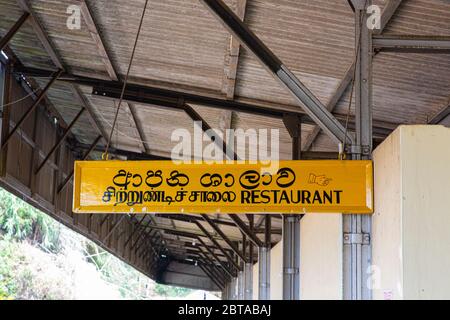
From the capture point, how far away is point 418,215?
5.57 metres

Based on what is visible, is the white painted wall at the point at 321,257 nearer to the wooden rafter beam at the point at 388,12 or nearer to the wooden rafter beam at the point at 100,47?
the wooden rafter beam at the point at 388,12

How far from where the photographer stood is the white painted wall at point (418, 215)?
548 cm

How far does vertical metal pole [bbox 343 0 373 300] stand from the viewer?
21.0 feet

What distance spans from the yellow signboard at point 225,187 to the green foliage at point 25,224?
2018 cm

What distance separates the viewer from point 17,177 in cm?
1209

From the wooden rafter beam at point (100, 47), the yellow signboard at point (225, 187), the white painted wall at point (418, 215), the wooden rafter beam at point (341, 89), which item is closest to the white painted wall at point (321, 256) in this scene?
the yellow signboard at point (225, 187)

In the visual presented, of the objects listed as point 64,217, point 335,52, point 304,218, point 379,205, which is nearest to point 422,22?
point 335,52

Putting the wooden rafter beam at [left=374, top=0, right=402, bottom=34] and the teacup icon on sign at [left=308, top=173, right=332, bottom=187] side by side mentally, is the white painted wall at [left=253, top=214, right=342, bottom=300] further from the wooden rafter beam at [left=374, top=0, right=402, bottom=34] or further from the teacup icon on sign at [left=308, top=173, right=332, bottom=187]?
the wooden rafter beam at [left=374, top=0, right=402, bottom=34]

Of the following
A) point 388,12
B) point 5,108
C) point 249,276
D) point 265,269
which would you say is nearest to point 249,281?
point 249,276

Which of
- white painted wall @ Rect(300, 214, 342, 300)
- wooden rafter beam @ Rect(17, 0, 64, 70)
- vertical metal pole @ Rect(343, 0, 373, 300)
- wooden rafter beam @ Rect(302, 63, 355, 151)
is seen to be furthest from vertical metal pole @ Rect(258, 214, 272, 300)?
vertical metal pole @ Rect(343, 0, 373, 300)

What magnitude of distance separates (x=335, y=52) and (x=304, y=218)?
3.89 metres

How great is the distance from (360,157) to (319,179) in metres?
0.48

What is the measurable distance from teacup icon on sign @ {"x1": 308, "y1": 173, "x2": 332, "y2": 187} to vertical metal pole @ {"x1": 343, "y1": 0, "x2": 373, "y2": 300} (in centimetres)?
39

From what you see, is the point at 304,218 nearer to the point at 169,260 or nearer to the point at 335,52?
the point at 335,52
